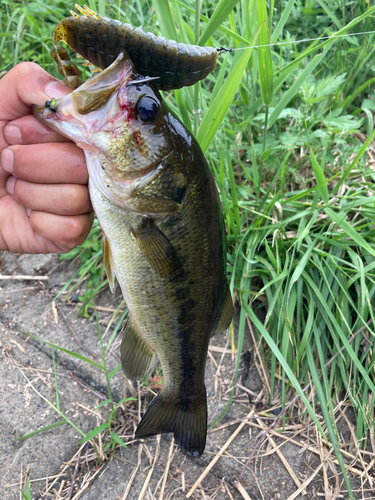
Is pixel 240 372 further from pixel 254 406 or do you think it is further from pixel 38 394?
pixel 38 394

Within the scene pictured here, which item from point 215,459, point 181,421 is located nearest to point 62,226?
point 181,421

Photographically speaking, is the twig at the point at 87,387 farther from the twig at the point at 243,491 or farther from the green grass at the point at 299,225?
the twig at the point at 243,491

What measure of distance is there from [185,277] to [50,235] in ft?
1.92

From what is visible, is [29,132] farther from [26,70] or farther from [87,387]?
[87,387]

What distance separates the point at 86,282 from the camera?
266 cm

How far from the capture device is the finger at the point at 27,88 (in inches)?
50.4

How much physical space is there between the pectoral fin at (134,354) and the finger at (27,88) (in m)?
0.99

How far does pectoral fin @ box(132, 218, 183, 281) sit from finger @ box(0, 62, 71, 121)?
56cm

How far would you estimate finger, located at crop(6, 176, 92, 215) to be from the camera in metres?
1.38

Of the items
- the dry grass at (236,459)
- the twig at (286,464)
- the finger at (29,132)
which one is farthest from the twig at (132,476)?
the finger at (29,132)

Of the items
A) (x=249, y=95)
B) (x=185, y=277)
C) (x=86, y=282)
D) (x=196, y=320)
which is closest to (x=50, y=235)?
(x=185, y=277)

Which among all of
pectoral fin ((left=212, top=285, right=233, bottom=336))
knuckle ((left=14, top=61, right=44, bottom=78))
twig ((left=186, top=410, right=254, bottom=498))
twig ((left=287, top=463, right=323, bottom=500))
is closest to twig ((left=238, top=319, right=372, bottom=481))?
twig ((left=186, top=410, right=254, bottom=498))

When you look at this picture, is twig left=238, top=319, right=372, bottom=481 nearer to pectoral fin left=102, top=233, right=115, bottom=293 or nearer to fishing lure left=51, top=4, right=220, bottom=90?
pectoral fin left=102, top=233, right=115, bottom=293

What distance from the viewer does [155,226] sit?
134 centimetres
